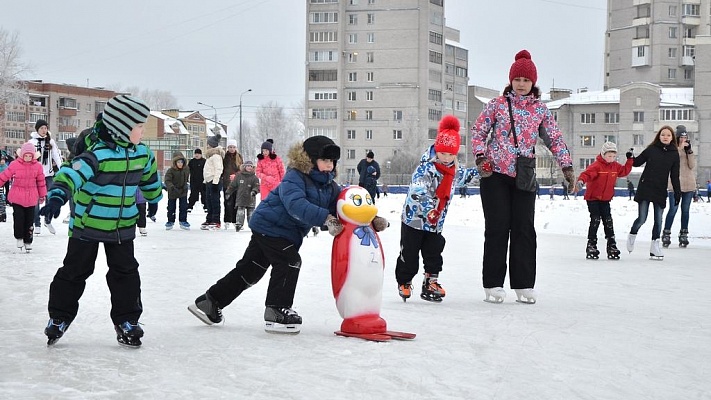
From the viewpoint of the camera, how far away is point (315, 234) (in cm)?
1608

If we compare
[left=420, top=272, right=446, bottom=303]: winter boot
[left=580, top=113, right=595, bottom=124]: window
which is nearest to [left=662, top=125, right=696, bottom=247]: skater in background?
[left=420, top=272, right=446, bottom=303]: winter boot

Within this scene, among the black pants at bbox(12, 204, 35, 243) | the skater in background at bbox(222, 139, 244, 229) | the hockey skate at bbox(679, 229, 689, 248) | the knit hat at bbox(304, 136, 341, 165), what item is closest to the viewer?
the knit hat at bbox(304, 136, 341, 165)

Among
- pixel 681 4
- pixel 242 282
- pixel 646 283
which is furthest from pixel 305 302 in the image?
pixel 681 4

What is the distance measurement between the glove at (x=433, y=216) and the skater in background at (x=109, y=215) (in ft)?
9.63

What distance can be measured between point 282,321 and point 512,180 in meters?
2.72

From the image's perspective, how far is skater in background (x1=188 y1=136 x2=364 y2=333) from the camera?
596 cm

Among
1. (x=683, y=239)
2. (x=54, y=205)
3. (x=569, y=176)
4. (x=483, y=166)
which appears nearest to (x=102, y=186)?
(x=54, y=205)

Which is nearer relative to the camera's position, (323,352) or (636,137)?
(323,352)

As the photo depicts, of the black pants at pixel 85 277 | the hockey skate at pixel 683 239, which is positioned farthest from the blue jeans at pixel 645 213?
the black pants at pixel 85 277

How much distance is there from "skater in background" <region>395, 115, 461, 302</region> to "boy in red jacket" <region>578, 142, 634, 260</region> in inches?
196

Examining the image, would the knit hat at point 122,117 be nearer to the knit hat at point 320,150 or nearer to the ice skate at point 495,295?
the knit hat at point 320,150

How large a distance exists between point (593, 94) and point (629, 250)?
87.7 m

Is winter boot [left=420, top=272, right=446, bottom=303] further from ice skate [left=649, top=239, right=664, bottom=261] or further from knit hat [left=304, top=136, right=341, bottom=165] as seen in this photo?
ice skate [left=649, top=239, right=664, bottom=261]

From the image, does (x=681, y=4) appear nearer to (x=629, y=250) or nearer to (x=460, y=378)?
(x=629, y=250)
